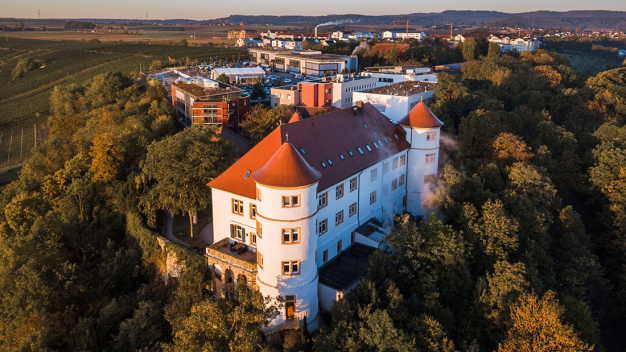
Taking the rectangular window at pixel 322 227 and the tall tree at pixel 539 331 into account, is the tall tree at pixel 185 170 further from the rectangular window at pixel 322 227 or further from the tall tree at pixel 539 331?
the tall tree at pixel 539 331

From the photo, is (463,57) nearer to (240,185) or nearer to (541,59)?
(541,59)

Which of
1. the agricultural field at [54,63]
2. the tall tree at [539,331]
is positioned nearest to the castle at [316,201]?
the tall tree at [539,331]

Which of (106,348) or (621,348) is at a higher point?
(106,348)

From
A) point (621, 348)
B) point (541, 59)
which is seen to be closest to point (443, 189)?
point (621, 348)

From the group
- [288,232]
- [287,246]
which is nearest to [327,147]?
[288,232]

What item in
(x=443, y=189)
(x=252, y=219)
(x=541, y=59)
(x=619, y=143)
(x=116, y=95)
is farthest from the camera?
(x=541, y=59)

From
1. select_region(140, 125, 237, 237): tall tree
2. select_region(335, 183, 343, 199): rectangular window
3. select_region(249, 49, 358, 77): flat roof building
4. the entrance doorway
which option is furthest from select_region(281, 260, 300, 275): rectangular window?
select_region(249, 49, 358, 77): flat roof building

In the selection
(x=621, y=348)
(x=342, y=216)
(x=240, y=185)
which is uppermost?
(x=240, y=185)

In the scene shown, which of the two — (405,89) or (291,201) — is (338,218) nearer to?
(291,201)
